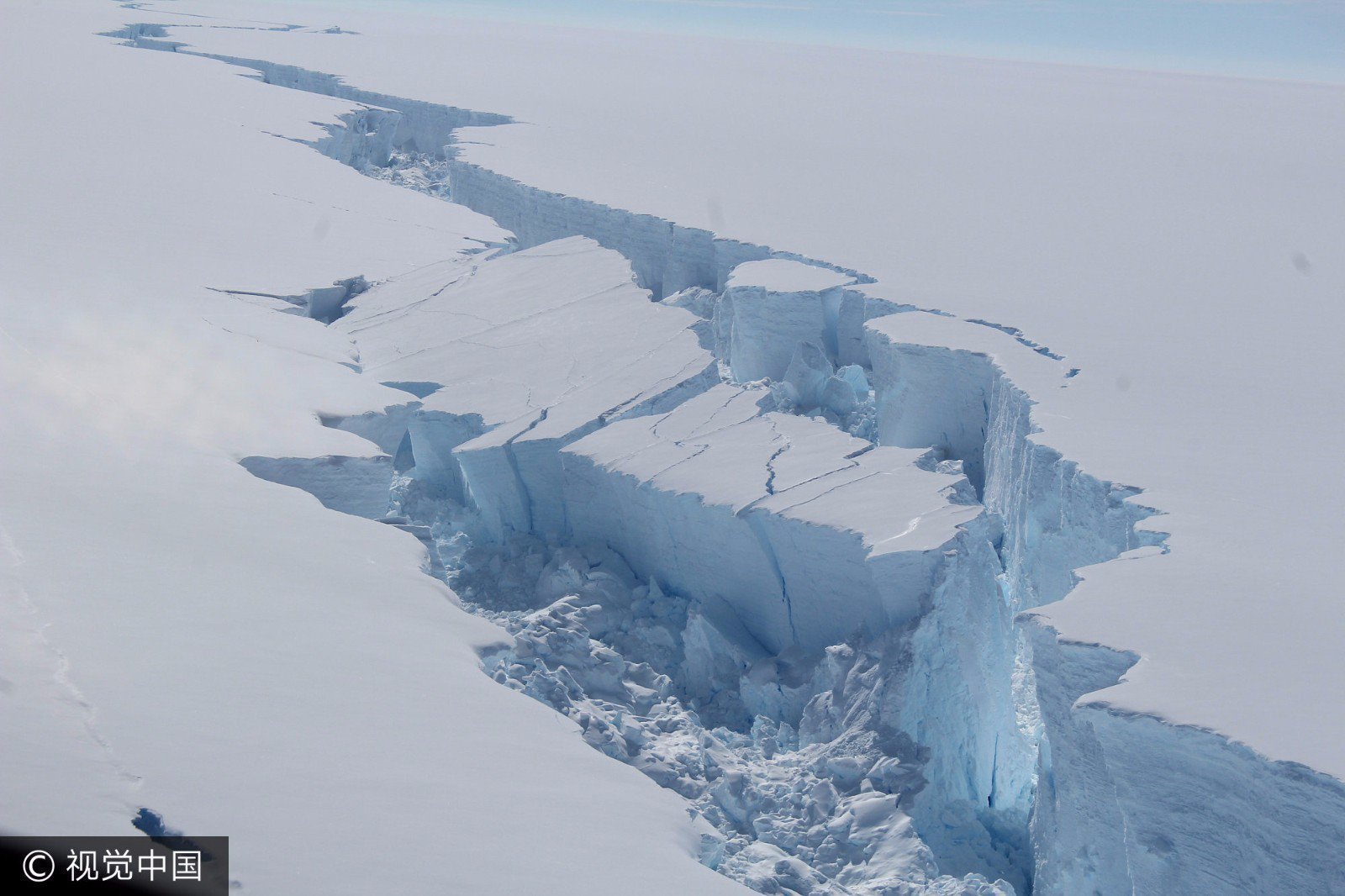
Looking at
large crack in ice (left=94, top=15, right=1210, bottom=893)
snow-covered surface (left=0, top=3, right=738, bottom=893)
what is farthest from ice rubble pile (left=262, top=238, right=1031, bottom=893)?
snow-covered surface (left=0, top=3, right=738, bottom=893)

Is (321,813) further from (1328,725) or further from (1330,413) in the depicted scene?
(1330,413)

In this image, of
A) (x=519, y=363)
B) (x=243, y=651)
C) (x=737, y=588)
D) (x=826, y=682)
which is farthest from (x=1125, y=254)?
(x=243, y=651)

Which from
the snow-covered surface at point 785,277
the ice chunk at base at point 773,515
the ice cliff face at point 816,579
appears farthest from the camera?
the snow-covered surface at point 785,277

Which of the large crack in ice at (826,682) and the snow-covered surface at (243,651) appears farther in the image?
the large crack in ice at (826,682)

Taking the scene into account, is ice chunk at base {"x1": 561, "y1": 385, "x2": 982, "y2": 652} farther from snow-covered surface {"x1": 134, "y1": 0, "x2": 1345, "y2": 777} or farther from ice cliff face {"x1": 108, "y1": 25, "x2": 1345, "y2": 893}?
snow-covered surface {"x1": 134, "y1": 0, "x2": 1345, "y2": 777}

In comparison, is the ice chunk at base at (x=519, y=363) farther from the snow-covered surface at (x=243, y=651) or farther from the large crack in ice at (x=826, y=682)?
the snow-covered surface at (x=243, y=651)

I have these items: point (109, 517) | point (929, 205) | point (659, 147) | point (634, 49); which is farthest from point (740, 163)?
point (634, 49)

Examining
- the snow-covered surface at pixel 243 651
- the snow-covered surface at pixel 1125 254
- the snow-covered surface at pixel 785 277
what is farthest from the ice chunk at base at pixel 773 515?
the snow-covered surface at pixel 785 277
